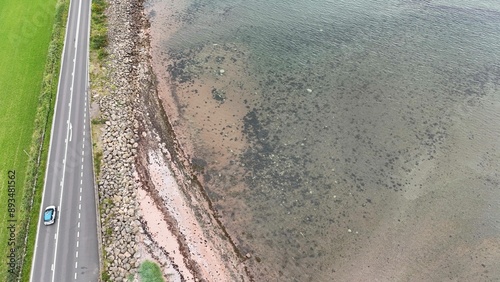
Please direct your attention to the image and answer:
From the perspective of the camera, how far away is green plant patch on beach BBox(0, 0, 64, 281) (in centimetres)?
3812

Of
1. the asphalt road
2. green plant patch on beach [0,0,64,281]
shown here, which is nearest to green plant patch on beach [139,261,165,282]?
the asphalt road

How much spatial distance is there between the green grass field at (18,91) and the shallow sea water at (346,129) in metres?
18.9

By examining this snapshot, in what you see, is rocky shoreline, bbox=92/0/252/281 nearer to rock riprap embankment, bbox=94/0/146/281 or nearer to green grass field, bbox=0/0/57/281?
rock riprap embankment, bbox=94/0/146/281

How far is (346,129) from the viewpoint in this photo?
2007 inches

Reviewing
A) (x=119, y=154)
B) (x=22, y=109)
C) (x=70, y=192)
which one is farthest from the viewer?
(x=22, y=109)

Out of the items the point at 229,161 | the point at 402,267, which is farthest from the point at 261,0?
the point at 402,267

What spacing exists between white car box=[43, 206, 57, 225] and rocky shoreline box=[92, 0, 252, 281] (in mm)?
4629

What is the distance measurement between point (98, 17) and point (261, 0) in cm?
3042

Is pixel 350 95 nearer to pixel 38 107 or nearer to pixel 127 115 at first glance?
pixel 127 115

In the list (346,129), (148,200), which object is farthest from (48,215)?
(346,129)

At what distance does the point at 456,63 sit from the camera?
199 ft

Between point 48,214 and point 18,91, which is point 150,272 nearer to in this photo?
point 48,214

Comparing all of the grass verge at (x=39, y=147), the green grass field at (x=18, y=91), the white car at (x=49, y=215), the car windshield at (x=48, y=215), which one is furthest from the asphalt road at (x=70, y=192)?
the green grass field at (x=18, y=91)

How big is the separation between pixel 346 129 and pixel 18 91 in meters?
46.1
